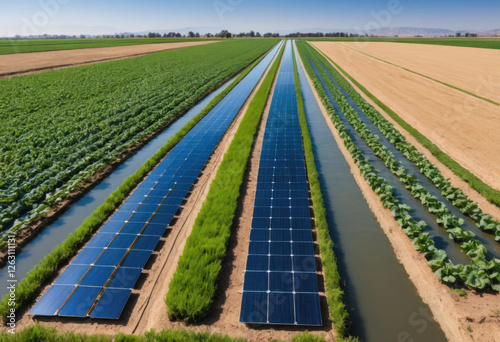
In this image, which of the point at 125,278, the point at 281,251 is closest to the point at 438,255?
the point at 281,251

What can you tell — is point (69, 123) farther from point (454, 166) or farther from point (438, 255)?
point (454, 166)

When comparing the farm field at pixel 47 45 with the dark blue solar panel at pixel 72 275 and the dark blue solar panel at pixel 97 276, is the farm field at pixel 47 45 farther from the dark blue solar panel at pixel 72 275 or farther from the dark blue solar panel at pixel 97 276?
the dark blue solar panel at pixel 97 276

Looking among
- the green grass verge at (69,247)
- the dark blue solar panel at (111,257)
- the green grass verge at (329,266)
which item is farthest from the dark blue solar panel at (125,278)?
the green grass verge at (329,266)

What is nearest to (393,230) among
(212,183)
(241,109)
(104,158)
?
(212,183)

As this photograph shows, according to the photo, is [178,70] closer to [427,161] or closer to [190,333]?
[427,161]

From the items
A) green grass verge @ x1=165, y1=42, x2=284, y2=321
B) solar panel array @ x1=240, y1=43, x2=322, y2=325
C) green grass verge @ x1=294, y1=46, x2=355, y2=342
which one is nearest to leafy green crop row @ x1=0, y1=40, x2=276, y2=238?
green grass verge @ x1=165, y1=42, x2=284, y2=321

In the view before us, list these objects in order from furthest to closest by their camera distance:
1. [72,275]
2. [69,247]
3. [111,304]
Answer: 1. [69,247]
2. [72,275]
3. [111,304]
